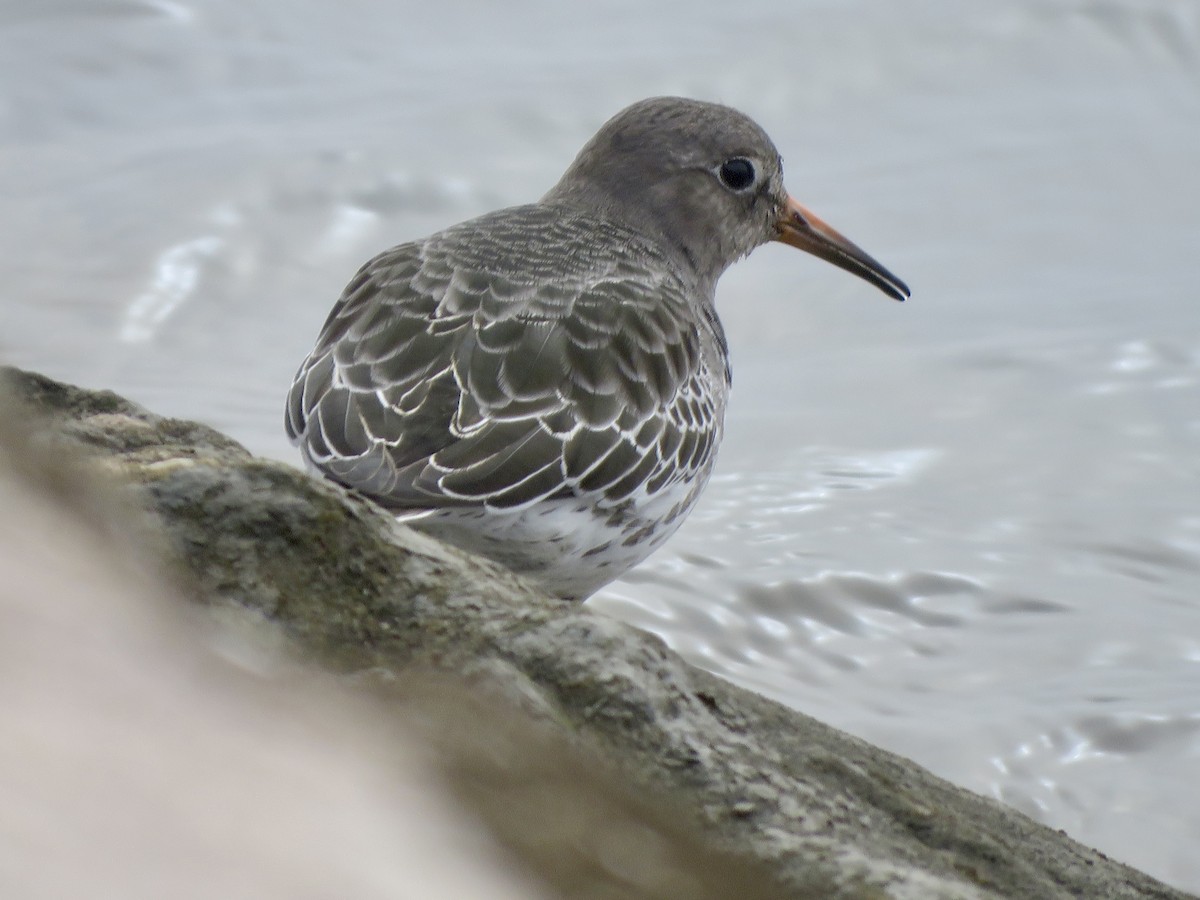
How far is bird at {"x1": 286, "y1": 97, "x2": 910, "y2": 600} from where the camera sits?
143 inches

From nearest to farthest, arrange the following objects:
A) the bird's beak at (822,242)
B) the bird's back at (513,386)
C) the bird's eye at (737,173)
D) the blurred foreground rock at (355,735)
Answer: the blurred foreground rock at (355,735) → the bird's back at (513,386) → the bird's eye at (737,173) → the bird's beak at (822,242)

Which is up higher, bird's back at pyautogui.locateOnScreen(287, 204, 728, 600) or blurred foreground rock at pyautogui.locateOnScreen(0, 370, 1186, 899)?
bird's back at pyautogui.locateOnScreen(287, 204, 728, 600)

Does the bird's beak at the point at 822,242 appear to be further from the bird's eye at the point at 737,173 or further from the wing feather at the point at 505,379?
the wing feather at the point at 505,379

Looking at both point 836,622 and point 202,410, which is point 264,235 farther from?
point 836,622

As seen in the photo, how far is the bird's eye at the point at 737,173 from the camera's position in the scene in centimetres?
534

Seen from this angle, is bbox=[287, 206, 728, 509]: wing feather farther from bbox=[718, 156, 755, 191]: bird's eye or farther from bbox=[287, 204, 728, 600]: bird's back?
bbox=[718, 156, 755, 191]: bird's eye

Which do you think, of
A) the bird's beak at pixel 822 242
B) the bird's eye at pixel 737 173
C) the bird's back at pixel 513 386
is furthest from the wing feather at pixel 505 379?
the bird's beak at pixel 822 242

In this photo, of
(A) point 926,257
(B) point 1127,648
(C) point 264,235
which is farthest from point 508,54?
(B) point 1127,648

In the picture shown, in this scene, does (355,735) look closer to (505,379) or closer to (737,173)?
(505,379)

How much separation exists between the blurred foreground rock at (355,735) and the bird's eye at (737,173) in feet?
9.47

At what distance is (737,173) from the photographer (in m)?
5.37

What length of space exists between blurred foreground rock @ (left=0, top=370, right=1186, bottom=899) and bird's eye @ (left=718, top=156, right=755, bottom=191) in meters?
2.89

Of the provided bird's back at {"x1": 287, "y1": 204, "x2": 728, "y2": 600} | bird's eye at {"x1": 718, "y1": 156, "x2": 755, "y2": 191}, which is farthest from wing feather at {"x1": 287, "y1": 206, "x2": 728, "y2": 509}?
bird's eye at {"x1": 718, "y1": 156, "x2": 755, "y2": 191}

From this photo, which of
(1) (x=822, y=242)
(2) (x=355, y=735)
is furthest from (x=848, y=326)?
(2) (x=355, y=735)
